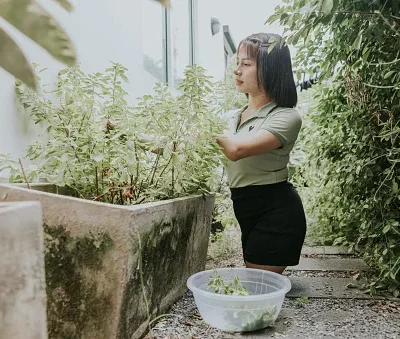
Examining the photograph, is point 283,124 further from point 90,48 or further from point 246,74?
point 90,48

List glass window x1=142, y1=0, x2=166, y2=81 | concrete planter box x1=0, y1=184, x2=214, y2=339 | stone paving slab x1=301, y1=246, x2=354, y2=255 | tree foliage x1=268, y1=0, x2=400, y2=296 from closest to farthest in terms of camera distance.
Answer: concrete planter box x1=0, y1=184, x2=214, y2=339 < tree foliage x1=268, y1=0, x2=400, y2=296 < stone paving slab x1=301, y1=246, x2=354, y2=255 < glass window x1=142, y1=0, x2=166, y2=81

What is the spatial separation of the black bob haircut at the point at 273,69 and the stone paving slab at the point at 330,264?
0.84 m

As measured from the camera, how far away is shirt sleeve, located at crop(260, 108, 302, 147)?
172 cm

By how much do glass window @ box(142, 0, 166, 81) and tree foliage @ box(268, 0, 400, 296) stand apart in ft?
4.47

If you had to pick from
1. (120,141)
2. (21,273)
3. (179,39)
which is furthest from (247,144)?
(179,39)

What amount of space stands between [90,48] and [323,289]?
1.44 metres

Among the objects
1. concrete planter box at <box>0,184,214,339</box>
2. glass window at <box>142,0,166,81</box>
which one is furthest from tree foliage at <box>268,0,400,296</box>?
glass window at <box>142,0,166,81</box>

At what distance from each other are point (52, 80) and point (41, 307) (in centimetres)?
122

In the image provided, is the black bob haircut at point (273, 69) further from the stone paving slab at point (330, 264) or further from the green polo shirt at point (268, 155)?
the stone paving slab at point (330, 264)

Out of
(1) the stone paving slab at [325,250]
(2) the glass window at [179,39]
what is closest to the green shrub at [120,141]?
(1) the stone paving slab at [325,250]

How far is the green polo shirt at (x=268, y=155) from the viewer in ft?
5.77

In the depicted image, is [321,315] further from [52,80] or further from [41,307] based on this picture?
[52,80]

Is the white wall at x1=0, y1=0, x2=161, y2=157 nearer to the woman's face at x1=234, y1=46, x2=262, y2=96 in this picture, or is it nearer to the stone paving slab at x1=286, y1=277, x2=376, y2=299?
the woman's face at x1=234, y1=46, x2=262, y2=96

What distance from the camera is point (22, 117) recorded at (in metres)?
1.47
